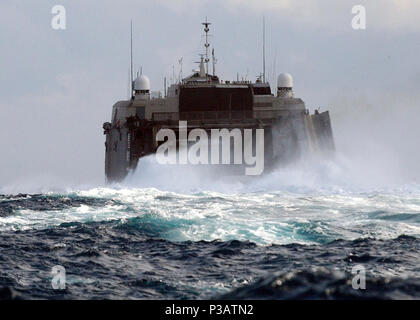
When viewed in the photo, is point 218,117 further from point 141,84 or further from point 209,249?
point 209,249

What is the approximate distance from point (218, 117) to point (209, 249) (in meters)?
28.4

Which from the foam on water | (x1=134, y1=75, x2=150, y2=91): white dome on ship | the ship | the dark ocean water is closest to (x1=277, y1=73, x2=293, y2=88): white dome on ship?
the ship

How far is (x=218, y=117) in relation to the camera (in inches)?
1865

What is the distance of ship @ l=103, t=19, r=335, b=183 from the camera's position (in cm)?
4650

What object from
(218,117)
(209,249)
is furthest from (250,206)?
(218,117)

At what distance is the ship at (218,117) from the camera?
46.5 m

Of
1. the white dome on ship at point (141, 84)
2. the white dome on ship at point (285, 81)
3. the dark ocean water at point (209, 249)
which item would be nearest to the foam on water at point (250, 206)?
the dark ocean water at point (209, 249)

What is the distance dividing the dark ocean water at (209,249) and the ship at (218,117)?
13.3 m

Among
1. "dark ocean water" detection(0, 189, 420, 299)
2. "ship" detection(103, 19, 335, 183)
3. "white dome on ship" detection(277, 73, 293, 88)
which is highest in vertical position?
"white dome on ship" detection(277, 73, 293, 88)

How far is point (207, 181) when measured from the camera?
45094 mm

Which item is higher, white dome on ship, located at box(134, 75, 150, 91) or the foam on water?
white dome on ship, located at box(134, 75, 150, 91)

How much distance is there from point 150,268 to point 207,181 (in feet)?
93.8

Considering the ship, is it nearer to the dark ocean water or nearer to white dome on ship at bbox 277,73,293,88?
white dome on ship at bbox 277,73,293,88

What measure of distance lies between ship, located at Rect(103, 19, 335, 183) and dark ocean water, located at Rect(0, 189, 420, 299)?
13.3 meters
